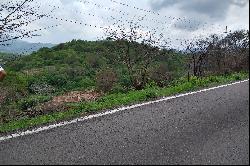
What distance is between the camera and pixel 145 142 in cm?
580

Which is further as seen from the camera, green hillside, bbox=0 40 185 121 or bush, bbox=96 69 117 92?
bush, bbox=96 69 117 92

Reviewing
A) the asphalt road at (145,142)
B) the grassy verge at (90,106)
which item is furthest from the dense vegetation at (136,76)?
the asphalt road at (145,142)

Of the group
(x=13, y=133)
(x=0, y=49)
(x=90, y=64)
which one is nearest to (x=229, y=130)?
(x=13, y=133)

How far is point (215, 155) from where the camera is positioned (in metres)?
4.40

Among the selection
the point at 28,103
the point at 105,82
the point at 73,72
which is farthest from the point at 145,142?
the point at 73,72

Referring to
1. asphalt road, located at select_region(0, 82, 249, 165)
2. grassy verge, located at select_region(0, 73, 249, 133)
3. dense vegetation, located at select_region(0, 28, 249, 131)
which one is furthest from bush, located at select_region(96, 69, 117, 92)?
asphalt road, located at select_region(0, 82, 249, 165)

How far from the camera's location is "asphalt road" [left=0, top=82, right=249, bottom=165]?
483 centimetres

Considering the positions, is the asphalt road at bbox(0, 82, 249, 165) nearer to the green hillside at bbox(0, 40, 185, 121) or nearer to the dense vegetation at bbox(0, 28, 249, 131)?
the dense vegetation at bbox(0, 28, 249, 131)

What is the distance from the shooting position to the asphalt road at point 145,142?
483 cm

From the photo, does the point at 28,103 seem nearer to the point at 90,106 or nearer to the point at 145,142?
the point at 90,106

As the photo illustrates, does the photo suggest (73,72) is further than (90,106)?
Yes

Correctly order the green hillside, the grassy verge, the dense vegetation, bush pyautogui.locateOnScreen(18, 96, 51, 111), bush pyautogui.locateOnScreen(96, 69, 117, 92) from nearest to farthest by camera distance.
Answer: the dense vegetation, the grassy verge, bush pyautogui.locateOnScreen(18, 96, 51, 111), the green hillside, bush pyautogui.locateOnScreen(96, 69, 117, 92)

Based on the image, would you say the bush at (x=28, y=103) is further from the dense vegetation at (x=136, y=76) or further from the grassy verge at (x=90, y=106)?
the grassy verge at (x=90, y=106)

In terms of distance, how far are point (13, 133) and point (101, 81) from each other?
17.7 m
